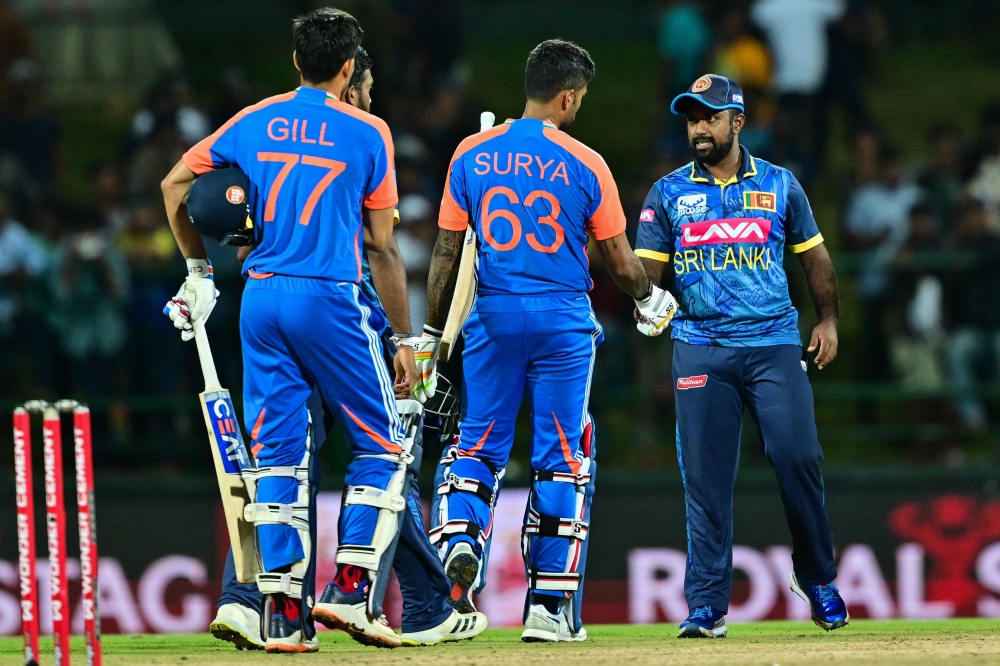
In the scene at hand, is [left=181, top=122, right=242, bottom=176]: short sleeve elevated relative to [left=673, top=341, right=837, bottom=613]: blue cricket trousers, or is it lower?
elevated

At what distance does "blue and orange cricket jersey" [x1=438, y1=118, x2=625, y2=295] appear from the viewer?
665 centimetres

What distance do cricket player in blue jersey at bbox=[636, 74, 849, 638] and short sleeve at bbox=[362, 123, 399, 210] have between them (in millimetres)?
1432

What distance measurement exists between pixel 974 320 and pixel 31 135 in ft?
27.7

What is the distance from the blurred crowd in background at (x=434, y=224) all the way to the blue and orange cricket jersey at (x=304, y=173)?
5.53 meters

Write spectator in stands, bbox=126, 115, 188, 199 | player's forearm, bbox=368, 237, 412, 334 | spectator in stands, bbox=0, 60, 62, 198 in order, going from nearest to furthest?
player's forearm, bbox=368, 237, 412, 334 < spectator in stands, bbox=126, 115, 188, 199 < spectator in stands, bbox=0, 60, 62, 198

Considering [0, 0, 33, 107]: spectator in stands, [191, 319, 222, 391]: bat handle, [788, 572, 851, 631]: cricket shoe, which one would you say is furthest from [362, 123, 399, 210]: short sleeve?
[0, 0, 33, 107]: spectator in stands

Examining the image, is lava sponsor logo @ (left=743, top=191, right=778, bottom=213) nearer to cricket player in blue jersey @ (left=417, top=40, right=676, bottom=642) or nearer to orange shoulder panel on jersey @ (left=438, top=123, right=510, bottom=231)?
cricket player in blue jersey @ (left=417, top=40, right=676, bottom=642)

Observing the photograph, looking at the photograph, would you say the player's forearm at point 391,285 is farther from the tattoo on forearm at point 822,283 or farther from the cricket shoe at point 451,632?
the tattoo on forearm at point 822,283

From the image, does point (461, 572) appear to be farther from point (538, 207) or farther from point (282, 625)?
point (538, 207)

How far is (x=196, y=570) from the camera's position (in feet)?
37.0

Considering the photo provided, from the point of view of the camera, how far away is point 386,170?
6086 millimetres

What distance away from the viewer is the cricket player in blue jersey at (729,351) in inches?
273

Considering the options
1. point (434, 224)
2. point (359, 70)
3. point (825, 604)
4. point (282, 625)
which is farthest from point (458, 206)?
point (434, 224)

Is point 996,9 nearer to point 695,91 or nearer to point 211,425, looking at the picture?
point 695,91
